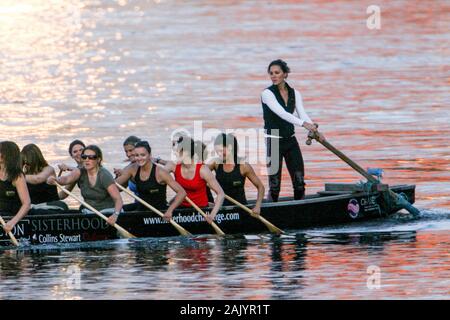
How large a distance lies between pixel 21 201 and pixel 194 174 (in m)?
2.89

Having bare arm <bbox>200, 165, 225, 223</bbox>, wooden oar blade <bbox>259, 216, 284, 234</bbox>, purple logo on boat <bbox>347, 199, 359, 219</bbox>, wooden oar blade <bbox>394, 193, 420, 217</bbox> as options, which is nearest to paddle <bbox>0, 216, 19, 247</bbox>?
bare arm <bbox>200, 165, 225, 223</bbox>

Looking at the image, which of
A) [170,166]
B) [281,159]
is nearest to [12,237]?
[170,166]

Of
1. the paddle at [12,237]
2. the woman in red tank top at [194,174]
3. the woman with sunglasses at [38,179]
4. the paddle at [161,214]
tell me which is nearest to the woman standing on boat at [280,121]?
the woman in red tank top at [194,174]

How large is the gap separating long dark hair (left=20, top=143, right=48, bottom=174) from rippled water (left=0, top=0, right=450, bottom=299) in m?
1.35

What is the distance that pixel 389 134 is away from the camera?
39.7m

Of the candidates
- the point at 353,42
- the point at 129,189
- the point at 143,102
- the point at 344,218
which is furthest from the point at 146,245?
the point at 353,42

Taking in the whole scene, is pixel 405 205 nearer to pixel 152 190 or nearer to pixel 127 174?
pixel 152 190

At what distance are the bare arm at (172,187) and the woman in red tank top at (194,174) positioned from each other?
45 centimetres

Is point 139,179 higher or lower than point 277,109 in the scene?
lower

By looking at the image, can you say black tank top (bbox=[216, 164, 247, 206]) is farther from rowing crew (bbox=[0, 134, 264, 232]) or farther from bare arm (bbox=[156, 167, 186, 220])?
Answer: bare arm (bbox=[156, 167, 186, 220])

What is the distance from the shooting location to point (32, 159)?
84.1 ft

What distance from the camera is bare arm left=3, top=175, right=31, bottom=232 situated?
24422mm

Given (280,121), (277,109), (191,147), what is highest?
(277,109)

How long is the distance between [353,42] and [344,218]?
3455cm
